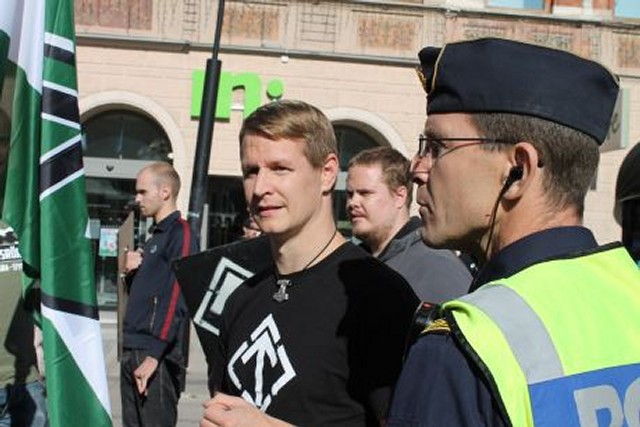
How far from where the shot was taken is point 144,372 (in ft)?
16.9

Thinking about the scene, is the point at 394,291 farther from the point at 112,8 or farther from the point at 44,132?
the point at 112,8

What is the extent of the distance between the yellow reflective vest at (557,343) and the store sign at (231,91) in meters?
13.2

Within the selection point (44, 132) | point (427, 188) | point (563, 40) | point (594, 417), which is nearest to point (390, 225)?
point (44, 132)

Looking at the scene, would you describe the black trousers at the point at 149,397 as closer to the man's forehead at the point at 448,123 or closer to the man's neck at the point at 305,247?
the man's neck at the point at 305,247

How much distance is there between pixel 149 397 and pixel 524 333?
4.37 metres

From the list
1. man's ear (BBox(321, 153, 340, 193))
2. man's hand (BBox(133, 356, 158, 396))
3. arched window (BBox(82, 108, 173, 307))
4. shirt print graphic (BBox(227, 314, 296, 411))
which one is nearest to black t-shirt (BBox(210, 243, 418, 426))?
shirt print graphic (BBox(227, 314, 296, 411))

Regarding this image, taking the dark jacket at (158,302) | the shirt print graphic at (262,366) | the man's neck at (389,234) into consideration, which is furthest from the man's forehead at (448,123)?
the dark jacket at (158,302)

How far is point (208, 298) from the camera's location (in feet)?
10.1

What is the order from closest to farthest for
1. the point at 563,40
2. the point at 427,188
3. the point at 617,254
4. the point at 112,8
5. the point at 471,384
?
the point at 471,384 < the point at 617,254 < the point at 427,188 < the point at 112,8 < the point at 563,40

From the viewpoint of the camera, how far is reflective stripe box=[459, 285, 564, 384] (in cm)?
113

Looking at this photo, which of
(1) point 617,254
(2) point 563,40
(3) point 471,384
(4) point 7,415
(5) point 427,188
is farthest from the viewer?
(2) point 563,40

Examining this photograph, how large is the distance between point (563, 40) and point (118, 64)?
785 centimetres

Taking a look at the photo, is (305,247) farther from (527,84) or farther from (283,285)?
(527,84)

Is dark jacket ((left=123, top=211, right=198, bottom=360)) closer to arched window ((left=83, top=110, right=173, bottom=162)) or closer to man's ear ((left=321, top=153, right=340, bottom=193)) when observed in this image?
man's ear ((left=321, top=153, right=340, bottom=193))
